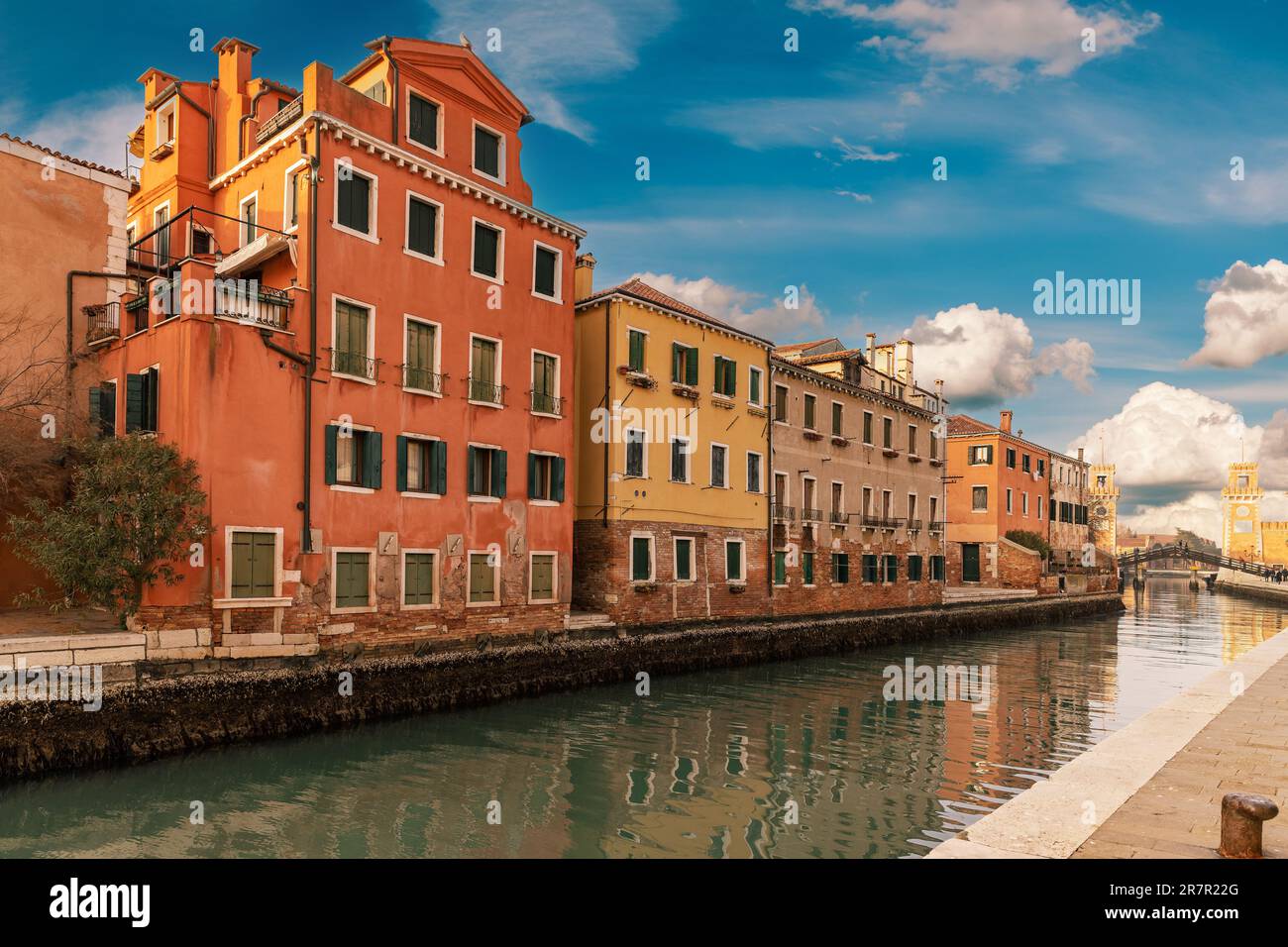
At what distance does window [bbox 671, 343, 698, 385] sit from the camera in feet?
86.2

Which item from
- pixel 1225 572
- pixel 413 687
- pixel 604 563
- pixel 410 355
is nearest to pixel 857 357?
pixel 604 563

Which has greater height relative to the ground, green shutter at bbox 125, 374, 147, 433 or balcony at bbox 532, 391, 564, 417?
balcony at bbox 532, 391, 564, 417

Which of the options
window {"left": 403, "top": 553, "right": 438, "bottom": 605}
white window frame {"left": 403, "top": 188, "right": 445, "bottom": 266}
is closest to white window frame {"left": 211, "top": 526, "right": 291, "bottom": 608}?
window {"left": 403, "top": 553, "right": 438, "bottom": 605}

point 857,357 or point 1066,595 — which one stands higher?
point 857,357

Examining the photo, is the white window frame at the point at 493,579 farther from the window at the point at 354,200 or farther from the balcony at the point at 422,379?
the window at the point at 354,200

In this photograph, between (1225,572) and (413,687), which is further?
(1225,572)

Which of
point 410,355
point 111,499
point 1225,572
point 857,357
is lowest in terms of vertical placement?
point 1225,572

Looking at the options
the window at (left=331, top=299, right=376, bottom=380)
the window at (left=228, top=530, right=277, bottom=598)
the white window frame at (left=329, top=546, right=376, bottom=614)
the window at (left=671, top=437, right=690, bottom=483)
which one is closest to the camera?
the window at (left=228, top=530, right=277, bottom=598)

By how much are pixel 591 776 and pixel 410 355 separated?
33.2 ft

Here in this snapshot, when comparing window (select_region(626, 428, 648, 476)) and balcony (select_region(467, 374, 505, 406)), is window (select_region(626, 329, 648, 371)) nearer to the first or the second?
window (select_region(626, 428, 648, 476))

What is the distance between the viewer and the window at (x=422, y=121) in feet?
62.8

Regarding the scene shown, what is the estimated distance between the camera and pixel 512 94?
2119 cm
